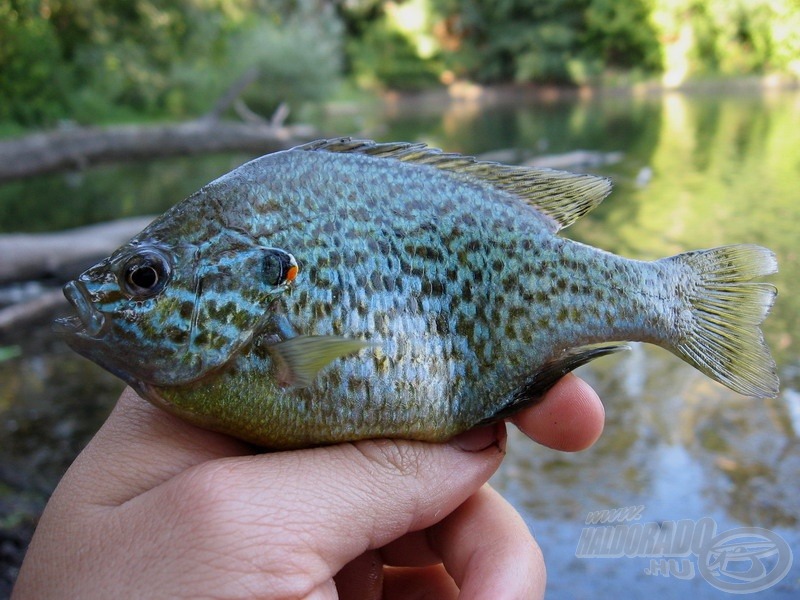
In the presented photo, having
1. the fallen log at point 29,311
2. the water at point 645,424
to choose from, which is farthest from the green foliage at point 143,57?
the water at point 645,424

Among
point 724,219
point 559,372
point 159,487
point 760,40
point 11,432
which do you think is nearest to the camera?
point 159,487

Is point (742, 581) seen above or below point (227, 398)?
below

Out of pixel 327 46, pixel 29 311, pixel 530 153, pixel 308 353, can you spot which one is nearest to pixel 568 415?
pixel 308 353

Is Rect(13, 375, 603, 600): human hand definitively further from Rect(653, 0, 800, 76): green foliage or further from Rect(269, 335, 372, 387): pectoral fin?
Rect(653, 0, 800, 76): green foliage

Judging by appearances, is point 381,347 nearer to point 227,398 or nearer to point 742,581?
point 227,398

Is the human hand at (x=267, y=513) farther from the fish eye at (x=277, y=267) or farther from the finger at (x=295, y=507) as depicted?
the fish eye at (x=277, y=267)

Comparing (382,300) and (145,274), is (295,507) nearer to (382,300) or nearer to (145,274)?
(382,300)

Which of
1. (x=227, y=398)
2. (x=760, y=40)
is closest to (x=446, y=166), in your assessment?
(x=227, y=398)
